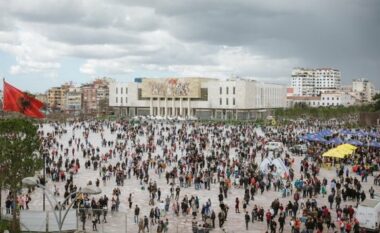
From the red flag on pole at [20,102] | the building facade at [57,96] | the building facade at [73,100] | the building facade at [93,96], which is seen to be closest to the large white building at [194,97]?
the building facade at [93,96]

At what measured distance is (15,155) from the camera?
19.0m

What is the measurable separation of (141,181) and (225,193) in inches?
224

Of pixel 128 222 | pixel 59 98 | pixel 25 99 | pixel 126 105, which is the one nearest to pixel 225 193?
pixel 128 222

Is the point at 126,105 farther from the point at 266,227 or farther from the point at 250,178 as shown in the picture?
the point at 266,227

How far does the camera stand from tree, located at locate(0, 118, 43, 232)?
18812mm

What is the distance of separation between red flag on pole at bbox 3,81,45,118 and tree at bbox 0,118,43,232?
402 centimetres

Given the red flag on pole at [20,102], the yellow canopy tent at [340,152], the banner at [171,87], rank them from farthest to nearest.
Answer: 1. the banner at [171,87]
2. the yellow canopy tent at [340,152]
3. the red flag on pole at [20,102]

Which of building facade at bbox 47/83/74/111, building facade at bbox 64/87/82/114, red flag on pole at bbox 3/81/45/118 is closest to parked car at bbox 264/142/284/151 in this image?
red flag on pole at bbox 3/81/45/118

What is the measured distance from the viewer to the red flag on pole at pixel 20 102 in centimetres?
2389

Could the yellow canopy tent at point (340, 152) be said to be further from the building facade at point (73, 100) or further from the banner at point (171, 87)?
the building facade at point (73, 100)

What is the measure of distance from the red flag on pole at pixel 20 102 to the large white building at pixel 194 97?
77788mm

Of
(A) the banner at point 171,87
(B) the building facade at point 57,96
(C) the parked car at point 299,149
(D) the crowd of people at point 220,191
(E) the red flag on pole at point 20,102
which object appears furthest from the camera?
(B) the building facade at point 57,96

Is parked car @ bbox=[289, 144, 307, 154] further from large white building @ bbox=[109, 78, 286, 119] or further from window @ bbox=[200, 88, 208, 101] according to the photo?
window @ bbox=[200, 88, 208, 101]

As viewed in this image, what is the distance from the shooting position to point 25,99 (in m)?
24.0
